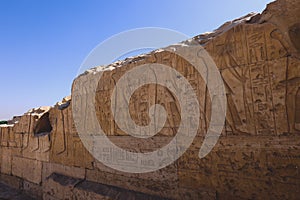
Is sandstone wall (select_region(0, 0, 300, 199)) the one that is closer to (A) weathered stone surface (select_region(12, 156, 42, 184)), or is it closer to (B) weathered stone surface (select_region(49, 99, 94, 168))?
(B) weathered stone surface (select_region(49, 99, 94, 168))

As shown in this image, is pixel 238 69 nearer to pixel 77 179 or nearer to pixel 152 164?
pixel 152 164

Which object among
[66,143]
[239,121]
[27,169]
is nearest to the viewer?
[239,121]

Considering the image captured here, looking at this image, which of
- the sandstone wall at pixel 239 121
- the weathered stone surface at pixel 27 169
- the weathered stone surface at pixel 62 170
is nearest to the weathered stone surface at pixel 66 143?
the weathered stone surface at pixel 62 170

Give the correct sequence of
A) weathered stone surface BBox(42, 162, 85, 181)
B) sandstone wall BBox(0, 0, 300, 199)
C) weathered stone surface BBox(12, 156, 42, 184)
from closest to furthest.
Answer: sandstone wall BBox(0, 0, 300, 199), weathered stone surface BBox(42, 162, 85, 181), weathered stone surface BBox(12, 156, 42, 184)

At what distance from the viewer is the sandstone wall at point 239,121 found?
219 cm

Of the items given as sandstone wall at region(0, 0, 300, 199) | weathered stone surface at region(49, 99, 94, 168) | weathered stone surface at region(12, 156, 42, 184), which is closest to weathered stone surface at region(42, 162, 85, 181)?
weathered stone surface at region(49, 99, 94, 168)

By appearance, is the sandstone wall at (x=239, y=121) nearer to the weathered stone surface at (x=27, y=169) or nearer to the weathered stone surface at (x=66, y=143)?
the weathered stone surface at (x=66, y=143)

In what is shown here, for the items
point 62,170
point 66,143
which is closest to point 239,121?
point 66,143

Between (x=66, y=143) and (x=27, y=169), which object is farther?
(x=27, y=169)

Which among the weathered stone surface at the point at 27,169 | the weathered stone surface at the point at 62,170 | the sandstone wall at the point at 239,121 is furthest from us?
the weathered stone surface at the point at 27,169

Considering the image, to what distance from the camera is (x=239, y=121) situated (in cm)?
248

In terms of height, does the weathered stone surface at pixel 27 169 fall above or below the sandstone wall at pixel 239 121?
below

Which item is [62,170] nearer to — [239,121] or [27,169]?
[27,169]

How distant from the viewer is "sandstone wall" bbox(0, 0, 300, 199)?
2.19 metres
